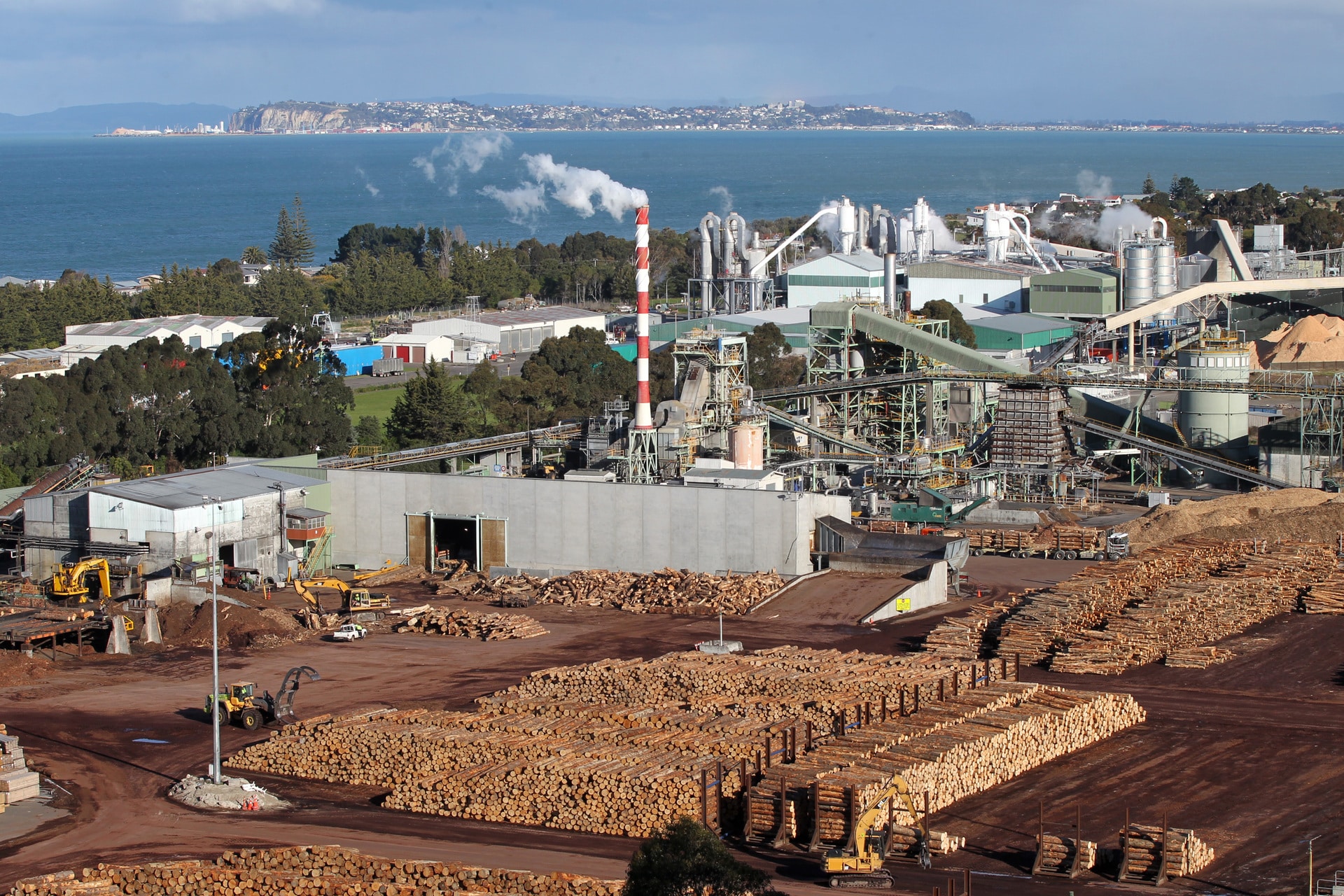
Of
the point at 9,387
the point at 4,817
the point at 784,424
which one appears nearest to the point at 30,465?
the point at 9,387

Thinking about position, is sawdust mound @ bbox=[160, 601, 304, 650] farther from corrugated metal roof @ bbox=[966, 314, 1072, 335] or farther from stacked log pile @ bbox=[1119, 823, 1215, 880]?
corrugated metal roof @ bbox=[966, 314, 1072, 335]

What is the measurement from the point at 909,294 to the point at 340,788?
67.7 m

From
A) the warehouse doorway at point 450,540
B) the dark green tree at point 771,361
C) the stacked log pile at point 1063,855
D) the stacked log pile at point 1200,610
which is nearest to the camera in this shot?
the stacked log pile at point 1063,855

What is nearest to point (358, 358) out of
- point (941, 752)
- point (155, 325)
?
point (155, 325)

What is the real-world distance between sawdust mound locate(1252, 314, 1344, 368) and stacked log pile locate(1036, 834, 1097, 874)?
57.1 m

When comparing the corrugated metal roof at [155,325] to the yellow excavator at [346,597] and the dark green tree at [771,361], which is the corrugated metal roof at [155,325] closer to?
the dark green tree at [771,361]

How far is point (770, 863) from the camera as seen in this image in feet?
72.3

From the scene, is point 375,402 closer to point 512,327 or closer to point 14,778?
point 512,327

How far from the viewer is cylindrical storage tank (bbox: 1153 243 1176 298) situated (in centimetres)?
8312

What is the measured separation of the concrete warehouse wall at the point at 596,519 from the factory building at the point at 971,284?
50.2 metres

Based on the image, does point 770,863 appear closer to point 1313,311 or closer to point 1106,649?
point 1106,649

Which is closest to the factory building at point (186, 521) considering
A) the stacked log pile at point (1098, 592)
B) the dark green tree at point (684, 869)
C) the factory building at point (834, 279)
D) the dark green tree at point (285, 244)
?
the stacked log pile at point (1098, 592)

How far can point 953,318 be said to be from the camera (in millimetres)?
77688

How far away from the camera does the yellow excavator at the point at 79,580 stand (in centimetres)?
3691
